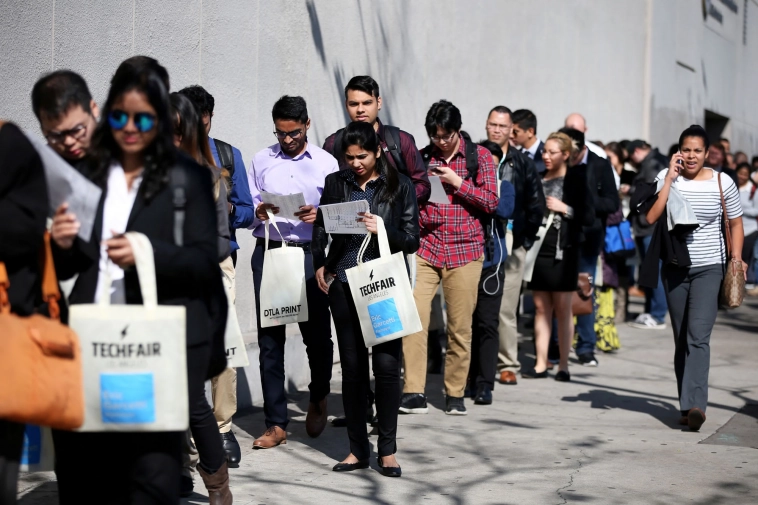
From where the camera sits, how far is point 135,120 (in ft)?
11.9

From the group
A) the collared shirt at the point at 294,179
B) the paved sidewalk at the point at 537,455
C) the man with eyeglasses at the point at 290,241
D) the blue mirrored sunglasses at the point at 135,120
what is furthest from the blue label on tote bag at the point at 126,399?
the collared shirt at the point at 294,179

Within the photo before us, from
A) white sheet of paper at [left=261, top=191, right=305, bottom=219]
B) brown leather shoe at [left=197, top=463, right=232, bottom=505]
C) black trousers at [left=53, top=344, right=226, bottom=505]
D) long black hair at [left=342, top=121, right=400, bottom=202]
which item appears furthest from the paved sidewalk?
black trousers at [left=53, top=344, right=226, bottom=505]

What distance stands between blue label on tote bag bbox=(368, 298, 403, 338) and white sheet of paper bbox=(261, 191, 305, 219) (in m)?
0.95

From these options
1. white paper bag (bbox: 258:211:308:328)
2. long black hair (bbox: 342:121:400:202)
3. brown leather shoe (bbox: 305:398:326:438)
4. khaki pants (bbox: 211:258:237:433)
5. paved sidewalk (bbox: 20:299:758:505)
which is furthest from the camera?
brown leather shoe (bbox: 305:398:326:438)

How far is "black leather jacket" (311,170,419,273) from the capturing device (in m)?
6.23

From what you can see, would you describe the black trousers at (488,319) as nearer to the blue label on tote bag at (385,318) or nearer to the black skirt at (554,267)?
the black skirt at (554,267)

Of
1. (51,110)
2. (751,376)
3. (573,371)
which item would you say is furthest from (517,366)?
(51,110)

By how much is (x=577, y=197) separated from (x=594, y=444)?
2.96 m

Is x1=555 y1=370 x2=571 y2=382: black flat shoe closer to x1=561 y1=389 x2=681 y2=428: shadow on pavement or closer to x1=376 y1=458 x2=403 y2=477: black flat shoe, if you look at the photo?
x1=561 y1=389 x2=681 y2=428: shadow on pavement

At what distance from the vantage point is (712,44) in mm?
26844

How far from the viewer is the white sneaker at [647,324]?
13.4 metres

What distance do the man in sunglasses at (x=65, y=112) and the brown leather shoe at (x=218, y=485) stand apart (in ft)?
5.79

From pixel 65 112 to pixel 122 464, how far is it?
3.93 feet

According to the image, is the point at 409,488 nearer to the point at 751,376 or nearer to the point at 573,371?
the point at 573,371
